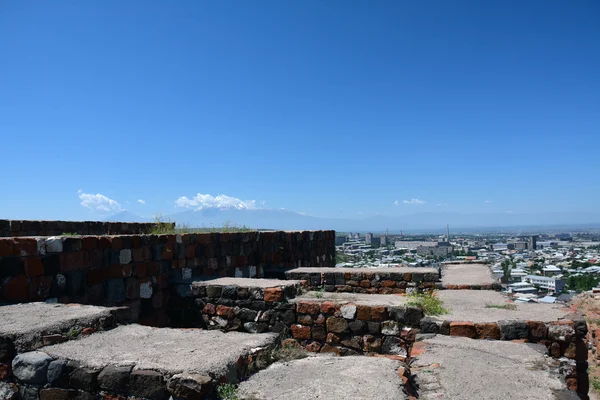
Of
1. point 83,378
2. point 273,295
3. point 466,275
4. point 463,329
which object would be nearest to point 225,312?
point 273,295

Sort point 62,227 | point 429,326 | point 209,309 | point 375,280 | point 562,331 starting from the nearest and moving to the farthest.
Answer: point 562,331 < point 429,326 < point 209,309 < point 375,280 < point 62,227

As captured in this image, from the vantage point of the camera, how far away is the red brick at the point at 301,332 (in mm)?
5379

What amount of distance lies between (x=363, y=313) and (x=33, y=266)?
12.7ft

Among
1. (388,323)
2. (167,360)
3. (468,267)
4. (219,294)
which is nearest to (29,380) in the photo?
(167,360)

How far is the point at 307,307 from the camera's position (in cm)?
540

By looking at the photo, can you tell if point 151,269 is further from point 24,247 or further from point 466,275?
point 466,275

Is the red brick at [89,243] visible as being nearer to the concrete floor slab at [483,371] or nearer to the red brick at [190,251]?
the red brick at [190,251]

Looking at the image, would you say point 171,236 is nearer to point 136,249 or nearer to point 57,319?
point 136,249

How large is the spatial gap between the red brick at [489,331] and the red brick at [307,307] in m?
1.87

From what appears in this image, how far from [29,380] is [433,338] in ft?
11.6

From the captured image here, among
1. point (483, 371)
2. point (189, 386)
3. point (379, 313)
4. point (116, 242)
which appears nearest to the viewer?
point (189, 386)

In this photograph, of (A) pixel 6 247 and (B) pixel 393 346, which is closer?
(A) pixel 6 247

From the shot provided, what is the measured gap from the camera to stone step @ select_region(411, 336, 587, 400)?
2.91m

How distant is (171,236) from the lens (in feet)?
23.3
